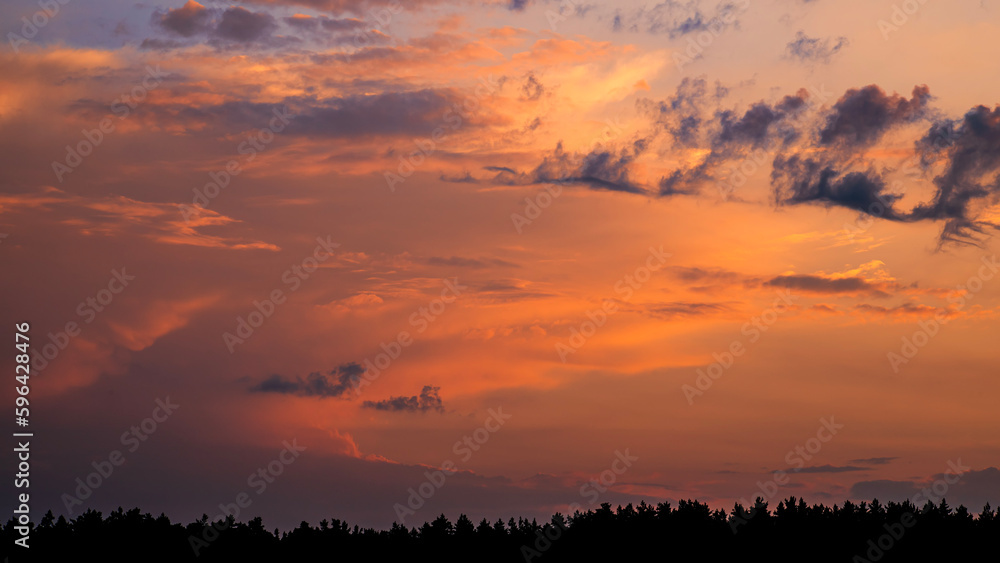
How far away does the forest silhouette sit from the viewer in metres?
110

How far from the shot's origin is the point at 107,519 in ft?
433

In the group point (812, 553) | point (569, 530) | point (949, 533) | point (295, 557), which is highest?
point (949, 533)

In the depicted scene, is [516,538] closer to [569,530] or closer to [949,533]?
[569,530]

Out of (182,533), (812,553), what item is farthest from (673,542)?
(182,533)

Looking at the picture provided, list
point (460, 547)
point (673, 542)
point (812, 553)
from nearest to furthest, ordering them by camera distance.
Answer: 1. point (812, 553)
2. point (673, 542)
3. point (460, 547)

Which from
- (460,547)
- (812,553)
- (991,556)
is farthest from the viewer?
(460,547)

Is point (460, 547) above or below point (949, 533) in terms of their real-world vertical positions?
below

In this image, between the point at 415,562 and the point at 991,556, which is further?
the point at 415,562

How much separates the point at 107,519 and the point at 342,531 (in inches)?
1247

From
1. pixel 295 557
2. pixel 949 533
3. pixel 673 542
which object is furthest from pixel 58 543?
pixel 949 533

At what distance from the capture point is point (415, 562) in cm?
12962

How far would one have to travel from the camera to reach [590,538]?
408 feet

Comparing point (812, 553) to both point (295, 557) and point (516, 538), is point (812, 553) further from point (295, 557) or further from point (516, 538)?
point (295, 557)

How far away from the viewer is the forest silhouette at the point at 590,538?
362ft
